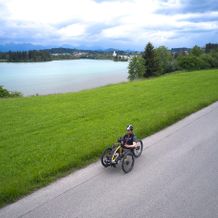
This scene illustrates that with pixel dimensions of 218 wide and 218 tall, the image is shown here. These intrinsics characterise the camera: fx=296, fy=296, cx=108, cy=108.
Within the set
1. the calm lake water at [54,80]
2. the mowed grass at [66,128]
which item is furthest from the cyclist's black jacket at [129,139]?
the calm lake water at [54,80]

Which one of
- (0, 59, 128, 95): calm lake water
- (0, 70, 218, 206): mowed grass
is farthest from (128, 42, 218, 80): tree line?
(0, 70, 218, 206): mowed grass

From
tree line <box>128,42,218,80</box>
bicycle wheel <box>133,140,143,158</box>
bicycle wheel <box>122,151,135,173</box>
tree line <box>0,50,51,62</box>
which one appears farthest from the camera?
tree line <box>0,50,51,62</box>

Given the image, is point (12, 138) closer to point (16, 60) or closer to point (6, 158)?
point (6, 158)

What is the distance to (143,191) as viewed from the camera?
6570 millimetres

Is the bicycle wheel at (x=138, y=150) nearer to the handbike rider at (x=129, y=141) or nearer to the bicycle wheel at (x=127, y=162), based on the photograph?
the handbike rider at (x=129, y=141)

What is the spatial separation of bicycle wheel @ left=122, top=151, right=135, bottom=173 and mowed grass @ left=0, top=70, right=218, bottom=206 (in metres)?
1.25

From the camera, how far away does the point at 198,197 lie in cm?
627

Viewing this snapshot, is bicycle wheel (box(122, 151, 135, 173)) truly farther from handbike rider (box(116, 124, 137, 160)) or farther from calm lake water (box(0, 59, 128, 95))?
calm lake water (box(0, 59, 128, 95))

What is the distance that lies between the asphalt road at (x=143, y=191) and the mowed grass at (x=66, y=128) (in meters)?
0.59

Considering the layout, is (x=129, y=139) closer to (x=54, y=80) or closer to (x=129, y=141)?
(x=129, y=141)

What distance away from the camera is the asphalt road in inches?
227

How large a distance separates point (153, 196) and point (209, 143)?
4.32 m

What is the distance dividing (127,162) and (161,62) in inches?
2763

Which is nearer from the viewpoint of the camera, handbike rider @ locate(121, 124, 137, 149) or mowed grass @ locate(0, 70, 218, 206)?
mowed grass @ locate(0, 70, 218, 206)
